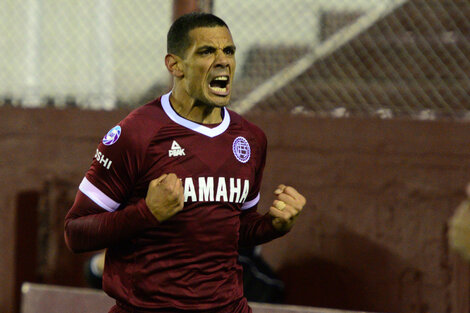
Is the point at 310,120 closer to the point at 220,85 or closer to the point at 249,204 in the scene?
the point at 249,204

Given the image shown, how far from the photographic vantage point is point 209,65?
3.08 m

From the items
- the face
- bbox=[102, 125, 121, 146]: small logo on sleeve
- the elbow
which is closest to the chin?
the face

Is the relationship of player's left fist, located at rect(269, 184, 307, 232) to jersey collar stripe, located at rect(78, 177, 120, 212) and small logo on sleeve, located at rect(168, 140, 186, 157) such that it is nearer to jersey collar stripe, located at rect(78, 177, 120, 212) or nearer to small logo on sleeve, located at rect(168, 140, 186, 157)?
small logo on sleeve, located at rect(168, 140, 186, 157)

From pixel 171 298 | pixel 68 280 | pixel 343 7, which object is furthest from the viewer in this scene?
pixel 343 7

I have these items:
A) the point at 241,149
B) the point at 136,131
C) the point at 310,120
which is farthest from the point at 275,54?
the point at 136,131

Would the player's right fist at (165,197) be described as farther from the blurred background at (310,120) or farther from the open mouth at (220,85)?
the blurred background at (310,120)

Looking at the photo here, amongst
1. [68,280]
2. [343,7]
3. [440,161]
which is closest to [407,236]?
[440,161]

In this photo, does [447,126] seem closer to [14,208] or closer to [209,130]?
[209,130]

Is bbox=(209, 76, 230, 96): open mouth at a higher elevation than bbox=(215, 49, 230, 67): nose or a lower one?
lower

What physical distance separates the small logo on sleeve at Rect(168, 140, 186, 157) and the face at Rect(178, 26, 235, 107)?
0.69 ft

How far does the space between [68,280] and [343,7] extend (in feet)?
10.3

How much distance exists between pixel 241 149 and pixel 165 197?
536mm

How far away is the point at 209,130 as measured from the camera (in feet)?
10.4

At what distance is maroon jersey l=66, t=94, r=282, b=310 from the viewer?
3004 millimetres
